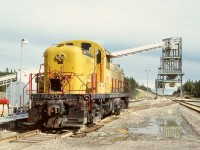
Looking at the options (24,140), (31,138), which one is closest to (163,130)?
(31,138)

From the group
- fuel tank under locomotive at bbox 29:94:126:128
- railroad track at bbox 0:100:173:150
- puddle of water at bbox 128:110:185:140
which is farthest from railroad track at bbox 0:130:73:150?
puddle of water at bbox 128:110:185:140

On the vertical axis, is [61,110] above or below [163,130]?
above

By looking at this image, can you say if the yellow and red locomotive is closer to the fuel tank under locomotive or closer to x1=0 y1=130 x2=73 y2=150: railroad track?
the fuel tank under locomotive

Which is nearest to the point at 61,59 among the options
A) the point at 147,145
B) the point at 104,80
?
the point at 104,80

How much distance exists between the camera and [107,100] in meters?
19.4

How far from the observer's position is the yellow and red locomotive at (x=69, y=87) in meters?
14.3

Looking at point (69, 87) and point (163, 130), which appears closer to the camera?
point (69, 87)

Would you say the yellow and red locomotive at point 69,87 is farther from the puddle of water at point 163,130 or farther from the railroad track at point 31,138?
the puddle of water at point 163,130

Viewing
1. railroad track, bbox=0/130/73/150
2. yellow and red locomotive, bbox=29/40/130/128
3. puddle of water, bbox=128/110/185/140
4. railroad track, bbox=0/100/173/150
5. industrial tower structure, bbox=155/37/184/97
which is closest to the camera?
railroad track, bbox=0/130/73/150

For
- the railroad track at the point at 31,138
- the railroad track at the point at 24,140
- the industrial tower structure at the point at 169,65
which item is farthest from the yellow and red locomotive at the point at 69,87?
the industrial tower structure at the point at 169,65

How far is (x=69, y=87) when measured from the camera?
1510 centimetres

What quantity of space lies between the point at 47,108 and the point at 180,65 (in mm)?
73320

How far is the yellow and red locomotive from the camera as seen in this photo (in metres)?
14.3

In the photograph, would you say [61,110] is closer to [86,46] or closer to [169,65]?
[86,46]
